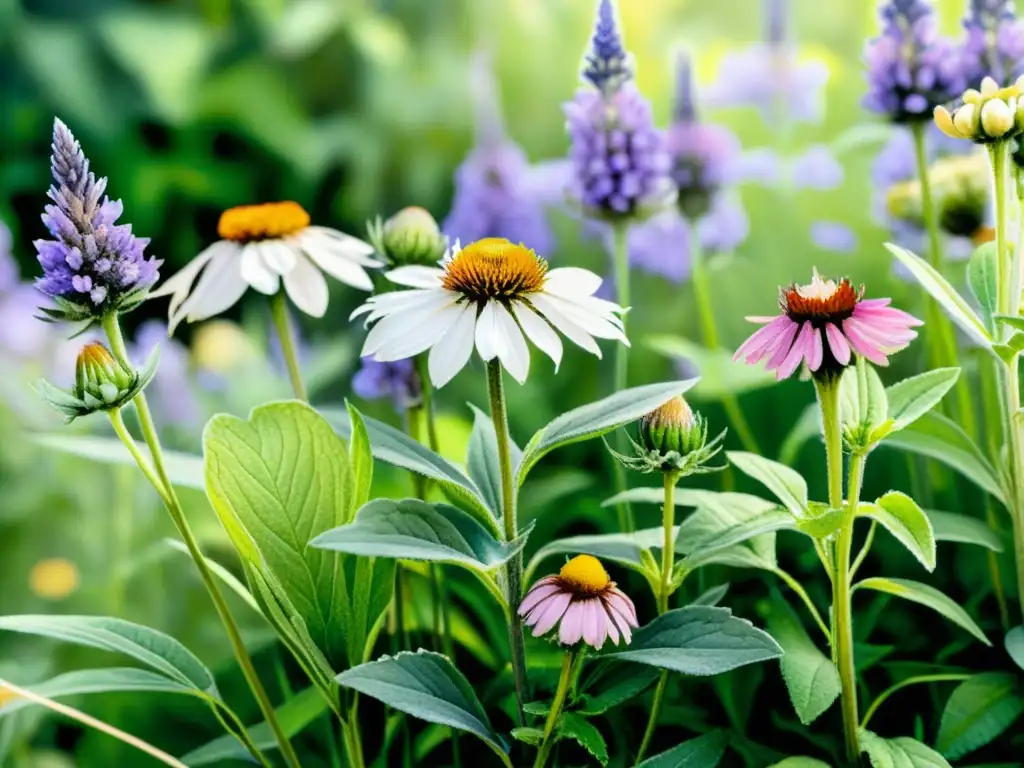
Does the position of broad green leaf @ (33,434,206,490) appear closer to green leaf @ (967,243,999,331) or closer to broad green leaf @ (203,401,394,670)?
broad green leaf @ (203,401,394,670)

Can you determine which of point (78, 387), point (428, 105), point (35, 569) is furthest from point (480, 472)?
point (428, 105)

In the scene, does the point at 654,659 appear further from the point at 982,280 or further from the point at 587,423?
the point at 982,280

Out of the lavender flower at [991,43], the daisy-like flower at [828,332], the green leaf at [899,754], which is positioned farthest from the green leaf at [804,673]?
the lavender flower at [991,43]

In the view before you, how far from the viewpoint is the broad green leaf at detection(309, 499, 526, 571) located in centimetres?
38

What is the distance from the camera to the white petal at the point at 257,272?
48cm

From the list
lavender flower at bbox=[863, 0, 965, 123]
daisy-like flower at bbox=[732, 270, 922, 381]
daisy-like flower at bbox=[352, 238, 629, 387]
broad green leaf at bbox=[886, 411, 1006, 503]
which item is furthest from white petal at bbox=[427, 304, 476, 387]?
lavender flower at bbox=[863, 0, 965, 123]

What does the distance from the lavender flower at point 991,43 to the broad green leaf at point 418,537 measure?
1.45 ft

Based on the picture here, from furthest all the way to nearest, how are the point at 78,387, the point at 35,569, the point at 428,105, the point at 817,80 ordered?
the point at 428,105
the point at 817,80
the point at 35,569
the point at 78,387

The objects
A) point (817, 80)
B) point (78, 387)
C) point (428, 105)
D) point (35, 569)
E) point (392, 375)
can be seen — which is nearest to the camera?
point (78, 387)

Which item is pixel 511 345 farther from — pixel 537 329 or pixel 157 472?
pixel 157 472

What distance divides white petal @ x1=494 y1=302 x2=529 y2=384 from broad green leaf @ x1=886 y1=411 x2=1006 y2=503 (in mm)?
212

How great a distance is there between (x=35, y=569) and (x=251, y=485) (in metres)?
0.64

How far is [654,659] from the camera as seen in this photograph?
0.42m

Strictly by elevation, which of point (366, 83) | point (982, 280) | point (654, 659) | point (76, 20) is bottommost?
point (654, 659)
